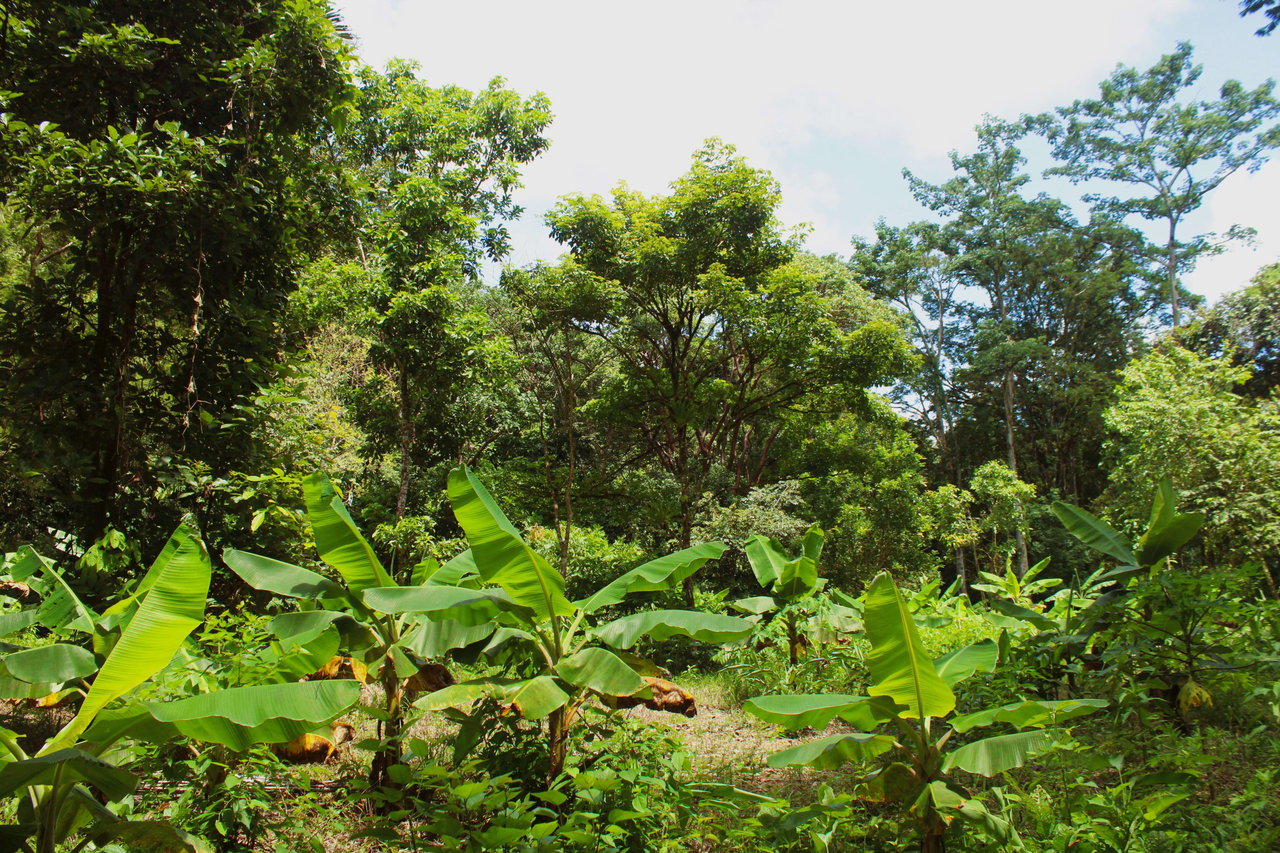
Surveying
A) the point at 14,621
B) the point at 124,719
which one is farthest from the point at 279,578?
the point at 124,719

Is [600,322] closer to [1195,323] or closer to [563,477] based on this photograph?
[563,477]

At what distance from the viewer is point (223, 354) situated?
5367 mm

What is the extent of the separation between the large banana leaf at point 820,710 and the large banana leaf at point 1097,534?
1.70 meters

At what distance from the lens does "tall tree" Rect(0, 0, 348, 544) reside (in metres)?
4.54

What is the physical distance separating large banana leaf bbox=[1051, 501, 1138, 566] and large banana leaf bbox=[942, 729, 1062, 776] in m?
1.52

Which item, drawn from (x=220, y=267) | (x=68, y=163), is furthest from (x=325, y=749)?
(x=68, y=163)

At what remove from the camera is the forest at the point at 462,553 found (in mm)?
2520

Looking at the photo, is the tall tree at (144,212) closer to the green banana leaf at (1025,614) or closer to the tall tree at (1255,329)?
the green banana leaf at (1025,614)

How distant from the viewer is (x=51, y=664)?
89.6 inches

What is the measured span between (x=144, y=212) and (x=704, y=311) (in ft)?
24.3

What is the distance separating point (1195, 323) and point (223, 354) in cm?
1921

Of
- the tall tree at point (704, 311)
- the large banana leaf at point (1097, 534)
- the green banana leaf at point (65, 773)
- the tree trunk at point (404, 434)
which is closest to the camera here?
the green banana leaf at point (65, 773)

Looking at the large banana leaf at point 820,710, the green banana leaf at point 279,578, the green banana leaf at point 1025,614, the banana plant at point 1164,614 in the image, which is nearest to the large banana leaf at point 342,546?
the green banana leaf at point 279,578

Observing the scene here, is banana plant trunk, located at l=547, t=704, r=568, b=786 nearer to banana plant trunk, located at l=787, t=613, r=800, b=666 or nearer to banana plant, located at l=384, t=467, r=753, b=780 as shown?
banana plant, located at l=384, t=467, r=753, b=780
